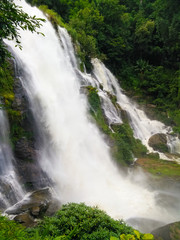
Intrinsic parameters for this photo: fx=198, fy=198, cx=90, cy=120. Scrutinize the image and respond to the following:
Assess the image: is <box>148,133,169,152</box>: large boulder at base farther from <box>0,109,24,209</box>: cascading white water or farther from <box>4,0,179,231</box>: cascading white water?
<box>0,109,24,209</box>: cascading white water

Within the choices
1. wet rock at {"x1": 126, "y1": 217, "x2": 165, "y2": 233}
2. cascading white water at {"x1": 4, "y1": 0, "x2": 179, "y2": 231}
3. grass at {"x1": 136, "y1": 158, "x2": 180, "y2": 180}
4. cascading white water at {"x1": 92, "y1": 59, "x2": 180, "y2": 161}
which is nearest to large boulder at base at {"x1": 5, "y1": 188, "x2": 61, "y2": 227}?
cascading white water at {"x1": 4, "y1": 0, "x2": 179, "y2": 231}

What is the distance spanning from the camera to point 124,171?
10617mm

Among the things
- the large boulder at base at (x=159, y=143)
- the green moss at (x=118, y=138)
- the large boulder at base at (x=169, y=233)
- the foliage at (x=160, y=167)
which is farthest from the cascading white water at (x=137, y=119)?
the large boulder at base at (x=169, y=233)

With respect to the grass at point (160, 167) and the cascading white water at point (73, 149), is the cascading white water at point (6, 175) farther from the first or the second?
the grass at point (160, 167)

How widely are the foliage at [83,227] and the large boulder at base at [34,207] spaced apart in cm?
226

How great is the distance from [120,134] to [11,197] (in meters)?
7.68

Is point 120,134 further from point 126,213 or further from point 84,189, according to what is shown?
point 126,213

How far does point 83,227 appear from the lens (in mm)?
3965

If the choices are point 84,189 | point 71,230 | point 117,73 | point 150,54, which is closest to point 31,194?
point 84,189

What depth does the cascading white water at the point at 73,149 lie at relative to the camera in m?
8.17

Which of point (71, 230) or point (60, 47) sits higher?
point (60, 47)

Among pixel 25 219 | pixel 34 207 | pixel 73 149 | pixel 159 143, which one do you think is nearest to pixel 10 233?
pixel 25 219

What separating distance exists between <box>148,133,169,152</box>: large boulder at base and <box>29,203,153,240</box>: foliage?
10.9 m

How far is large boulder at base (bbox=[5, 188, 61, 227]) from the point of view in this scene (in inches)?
245
